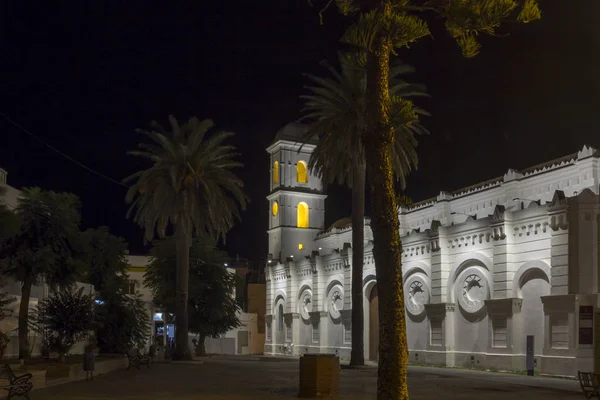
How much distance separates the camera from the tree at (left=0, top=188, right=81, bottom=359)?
101 feet

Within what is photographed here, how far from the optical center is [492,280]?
39.6 metres

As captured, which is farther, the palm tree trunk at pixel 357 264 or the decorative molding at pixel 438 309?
the decorative molding at pixel 438 309

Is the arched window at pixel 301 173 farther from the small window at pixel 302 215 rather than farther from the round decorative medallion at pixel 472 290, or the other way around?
the round decorative medallion at pixel 472 290

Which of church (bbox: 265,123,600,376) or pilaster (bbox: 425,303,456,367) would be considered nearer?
church (bbox: 265,123,600,376)

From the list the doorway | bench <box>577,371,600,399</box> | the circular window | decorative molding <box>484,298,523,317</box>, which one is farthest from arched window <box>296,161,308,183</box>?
bench <box>577,371,600,399</box>

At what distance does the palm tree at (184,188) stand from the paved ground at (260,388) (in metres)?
11.9

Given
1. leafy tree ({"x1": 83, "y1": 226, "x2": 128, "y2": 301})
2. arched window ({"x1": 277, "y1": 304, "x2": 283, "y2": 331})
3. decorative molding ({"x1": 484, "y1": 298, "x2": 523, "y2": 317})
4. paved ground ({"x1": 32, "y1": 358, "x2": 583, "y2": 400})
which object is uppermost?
leafy tree ({"x1": 83, "y1": 226, "x2": 128, "y2": 301})

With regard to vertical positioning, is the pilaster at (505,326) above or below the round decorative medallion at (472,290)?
below

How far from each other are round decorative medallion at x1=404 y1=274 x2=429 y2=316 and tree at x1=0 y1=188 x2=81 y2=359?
21945mm

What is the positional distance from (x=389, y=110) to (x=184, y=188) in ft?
91.6

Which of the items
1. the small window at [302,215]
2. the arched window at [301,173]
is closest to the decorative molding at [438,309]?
the small window at [302,215]

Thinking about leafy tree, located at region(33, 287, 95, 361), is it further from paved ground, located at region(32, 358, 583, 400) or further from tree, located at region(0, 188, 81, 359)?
paved ground, located at region(32, 358, 583, 400)

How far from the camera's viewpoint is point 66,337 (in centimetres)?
2981

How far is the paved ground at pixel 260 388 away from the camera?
21172mm
